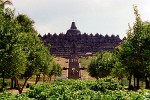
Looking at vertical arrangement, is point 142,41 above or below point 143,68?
above

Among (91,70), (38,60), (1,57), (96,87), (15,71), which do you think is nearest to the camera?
(96,87)

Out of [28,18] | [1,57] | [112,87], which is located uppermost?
[28,18]

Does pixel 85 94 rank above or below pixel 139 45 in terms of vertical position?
below

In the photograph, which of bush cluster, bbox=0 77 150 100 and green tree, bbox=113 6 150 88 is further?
green tree, bbox=113 6 150 88

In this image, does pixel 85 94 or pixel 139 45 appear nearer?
pixel 85 94

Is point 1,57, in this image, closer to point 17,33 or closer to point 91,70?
point 17,33

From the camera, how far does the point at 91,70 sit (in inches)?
3059

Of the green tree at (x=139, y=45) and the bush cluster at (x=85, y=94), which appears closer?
the bush cluster at (x=85, y=94)

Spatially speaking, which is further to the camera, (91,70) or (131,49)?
(91,70)

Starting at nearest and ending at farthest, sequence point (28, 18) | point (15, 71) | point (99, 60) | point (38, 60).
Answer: point (15, 71) → point (38, 60) → point (28, 18) → point (99, 60)

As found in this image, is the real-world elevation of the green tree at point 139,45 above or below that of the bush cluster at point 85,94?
above

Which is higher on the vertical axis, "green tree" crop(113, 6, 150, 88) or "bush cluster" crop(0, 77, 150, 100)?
"green tree" crop(113, 6, 150, 88)

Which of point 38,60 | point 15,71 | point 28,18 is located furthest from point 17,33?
point 28,18

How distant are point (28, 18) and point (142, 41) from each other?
87.7 ft
